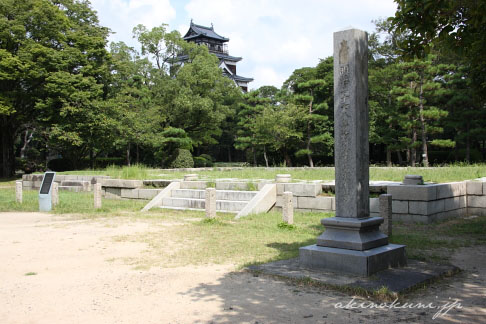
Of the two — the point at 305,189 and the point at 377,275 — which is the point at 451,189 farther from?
the point at 377,275

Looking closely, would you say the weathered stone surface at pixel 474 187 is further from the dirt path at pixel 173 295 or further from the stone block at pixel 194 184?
the stone block at pixel 194 184

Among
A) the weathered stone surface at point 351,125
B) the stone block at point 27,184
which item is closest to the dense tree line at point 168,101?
the stone block at point 27,184

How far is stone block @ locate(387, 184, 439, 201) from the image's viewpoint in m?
9.64

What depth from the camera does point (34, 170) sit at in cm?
3131

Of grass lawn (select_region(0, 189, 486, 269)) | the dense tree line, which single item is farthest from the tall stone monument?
the dense tree line

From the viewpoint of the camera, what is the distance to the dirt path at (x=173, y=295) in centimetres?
402

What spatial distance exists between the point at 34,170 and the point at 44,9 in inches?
471

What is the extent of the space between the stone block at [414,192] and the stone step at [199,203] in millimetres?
4072

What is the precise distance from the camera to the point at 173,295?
474 centimetres

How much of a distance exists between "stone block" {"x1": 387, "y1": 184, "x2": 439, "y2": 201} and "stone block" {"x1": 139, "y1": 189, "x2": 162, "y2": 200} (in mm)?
7982

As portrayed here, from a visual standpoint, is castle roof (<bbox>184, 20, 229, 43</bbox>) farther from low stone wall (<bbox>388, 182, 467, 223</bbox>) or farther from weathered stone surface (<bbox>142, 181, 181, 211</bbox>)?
low stone wall (<bbox>388, 182, 467, 223</bbox>)

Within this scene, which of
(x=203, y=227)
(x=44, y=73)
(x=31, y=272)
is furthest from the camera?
(x=44, y=73)

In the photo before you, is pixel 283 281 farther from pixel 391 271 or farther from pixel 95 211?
pixel 95 211

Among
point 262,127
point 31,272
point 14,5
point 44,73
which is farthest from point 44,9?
point 31,272
